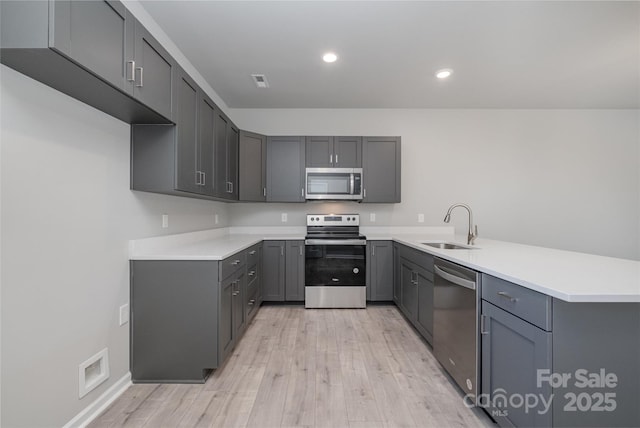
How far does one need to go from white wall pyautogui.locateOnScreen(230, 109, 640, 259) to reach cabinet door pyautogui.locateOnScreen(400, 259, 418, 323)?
1.07m

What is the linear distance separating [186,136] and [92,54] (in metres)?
0.90

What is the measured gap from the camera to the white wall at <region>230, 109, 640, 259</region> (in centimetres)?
408

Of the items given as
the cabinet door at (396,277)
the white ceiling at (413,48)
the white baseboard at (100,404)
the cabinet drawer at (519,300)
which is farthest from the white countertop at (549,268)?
the white ceiling at (413,48)

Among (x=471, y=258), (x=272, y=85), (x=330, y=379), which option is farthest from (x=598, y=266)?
(x=272, y=85)

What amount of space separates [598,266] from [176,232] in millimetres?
2996

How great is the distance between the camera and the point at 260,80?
126 inches

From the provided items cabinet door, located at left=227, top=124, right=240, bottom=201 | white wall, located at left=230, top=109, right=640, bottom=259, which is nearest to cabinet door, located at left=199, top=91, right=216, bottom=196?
cabinet door, located at left=227, top=124, right=240, bottom=201

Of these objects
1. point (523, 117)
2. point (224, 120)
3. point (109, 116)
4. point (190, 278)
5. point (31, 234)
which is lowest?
point (190, 278)

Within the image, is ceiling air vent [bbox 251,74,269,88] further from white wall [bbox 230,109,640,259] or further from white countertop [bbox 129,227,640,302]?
white countertop [bbox 129,227,640,302]

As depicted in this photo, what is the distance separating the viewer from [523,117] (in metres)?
4.09

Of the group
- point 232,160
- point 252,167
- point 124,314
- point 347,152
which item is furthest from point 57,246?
point 347,152

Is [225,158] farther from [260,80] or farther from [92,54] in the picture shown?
[92,54]

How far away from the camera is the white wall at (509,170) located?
408cm

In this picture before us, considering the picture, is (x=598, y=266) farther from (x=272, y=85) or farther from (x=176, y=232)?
(x=272, y=85)
